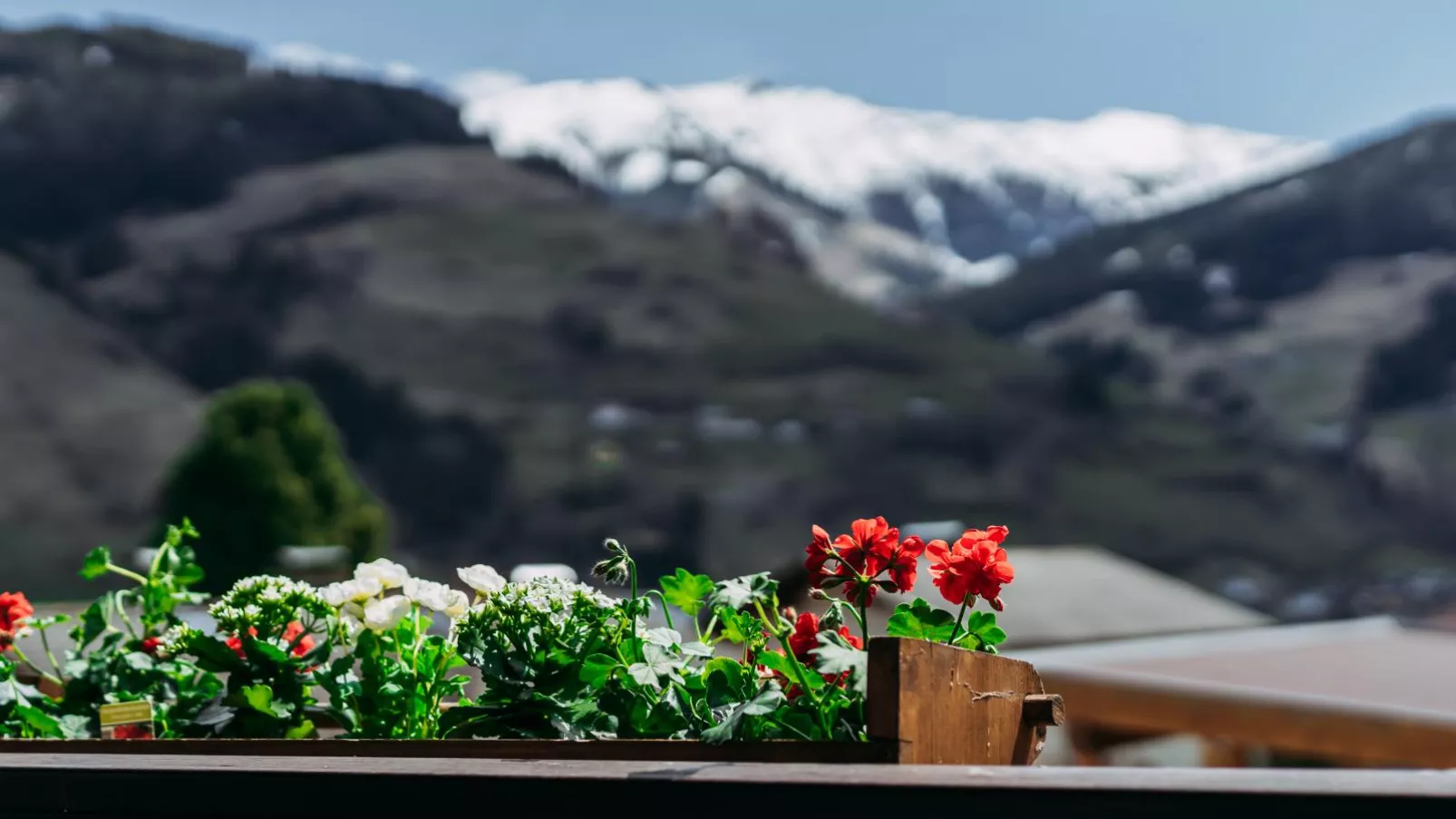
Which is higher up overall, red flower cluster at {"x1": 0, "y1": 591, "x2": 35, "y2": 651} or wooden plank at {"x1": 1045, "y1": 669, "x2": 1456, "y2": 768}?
red flower cluster at {"x1": 0, "y1": 591, "x2": 35, "y2": 651}

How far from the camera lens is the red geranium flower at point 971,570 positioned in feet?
4.90

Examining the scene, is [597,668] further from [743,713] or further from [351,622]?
[351,622]

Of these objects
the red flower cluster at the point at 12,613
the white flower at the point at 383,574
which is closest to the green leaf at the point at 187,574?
the red flower cluster at the point at 12,613

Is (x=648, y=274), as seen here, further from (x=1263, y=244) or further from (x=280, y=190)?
(x=1263, y=244)

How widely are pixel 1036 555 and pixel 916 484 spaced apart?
170 feet

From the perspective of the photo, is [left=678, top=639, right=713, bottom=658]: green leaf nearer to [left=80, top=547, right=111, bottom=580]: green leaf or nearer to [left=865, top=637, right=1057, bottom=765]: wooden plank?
[left=865, top=637, right=1057, bottom=765]: wooden plank

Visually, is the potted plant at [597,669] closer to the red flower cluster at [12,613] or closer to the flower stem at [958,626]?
the flower stem at [958,626]

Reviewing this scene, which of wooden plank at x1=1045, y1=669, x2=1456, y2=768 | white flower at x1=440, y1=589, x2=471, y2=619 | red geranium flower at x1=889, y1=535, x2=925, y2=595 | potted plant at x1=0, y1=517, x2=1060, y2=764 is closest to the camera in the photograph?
potted plant at x1=0, y1=517, x2=1060, y2=764

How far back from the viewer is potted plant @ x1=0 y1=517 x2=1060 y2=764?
1.28 meters

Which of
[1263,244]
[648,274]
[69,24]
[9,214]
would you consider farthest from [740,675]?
[69,24]

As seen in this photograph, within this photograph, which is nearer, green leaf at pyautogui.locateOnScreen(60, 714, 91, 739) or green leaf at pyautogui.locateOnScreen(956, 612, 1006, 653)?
green leaf at pyautogui.locateOnScreen(956, 612, 1006, 653)

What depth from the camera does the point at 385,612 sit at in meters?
1.70

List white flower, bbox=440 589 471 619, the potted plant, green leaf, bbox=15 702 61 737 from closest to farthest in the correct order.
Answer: the potted plant, white flower, bbox=440 589 471 619, green leaf, bbox=15 702 61 737

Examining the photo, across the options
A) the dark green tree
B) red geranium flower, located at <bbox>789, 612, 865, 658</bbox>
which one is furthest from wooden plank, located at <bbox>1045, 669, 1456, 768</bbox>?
the dark green tree
